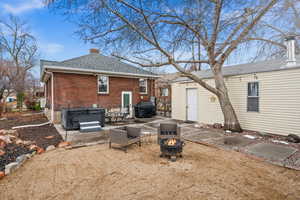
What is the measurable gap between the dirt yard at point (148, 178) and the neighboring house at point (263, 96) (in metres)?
3.23

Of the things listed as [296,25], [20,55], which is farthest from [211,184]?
[20,55]

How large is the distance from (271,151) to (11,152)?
7307mm

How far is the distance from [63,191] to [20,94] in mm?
19487

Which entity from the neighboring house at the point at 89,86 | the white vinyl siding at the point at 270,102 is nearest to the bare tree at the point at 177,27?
the white vinyl siding at the point at 270,102

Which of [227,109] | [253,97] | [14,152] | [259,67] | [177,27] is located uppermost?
[177,27]

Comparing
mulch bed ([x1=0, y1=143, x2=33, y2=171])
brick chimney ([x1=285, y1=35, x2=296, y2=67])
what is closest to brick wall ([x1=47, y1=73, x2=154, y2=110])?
mulch bed ([x1=0, y1=143, x2=33, y2=171])

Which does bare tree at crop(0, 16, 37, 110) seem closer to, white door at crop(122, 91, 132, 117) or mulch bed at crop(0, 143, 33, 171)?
white door at crop(122, 91, 132, 117)

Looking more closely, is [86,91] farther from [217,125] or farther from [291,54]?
[291,54]

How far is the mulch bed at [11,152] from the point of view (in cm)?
358

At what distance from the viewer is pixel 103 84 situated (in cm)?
1015

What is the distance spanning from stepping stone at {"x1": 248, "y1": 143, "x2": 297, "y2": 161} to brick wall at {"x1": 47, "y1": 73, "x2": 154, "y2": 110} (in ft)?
26.9

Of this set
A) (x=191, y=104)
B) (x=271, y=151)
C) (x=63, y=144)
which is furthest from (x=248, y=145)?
(x=63, y=144)

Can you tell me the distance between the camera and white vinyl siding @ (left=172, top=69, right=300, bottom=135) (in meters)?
5.53

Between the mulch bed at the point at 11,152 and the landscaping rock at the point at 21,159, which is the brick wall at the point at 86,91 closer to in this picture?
the mulch bed at the point at 11,152
